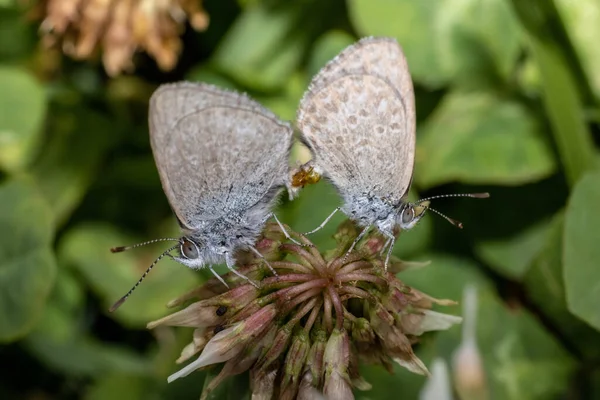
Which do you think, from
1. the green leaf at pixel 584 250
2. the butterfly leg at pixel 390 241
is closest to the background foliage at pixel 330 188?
the green leaf at pixel 584 250

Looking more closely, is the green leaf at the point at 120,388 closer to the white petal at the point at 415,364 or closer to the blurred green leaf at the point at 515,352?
the blurred green leaf at the point at 515,352

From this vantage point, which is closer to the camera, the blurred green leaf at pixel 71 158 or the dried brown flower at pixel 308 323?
the dried brown flower at pixel 308 323

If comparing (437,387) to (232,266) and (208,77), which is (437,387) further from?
(208,77)

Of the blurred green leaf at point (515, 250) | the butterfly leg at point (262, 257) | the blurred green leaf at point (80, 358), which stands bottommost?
the blurred green leaf at point (80, 358)

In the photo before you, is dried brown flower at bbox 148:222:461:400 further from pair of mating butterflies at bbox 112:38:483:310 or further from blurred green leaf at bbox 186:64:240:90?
blurred green leaf at bbox 186:64:240:90

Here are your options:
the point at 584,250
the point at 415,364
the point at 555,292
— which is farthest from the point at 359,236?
the point at 555,292

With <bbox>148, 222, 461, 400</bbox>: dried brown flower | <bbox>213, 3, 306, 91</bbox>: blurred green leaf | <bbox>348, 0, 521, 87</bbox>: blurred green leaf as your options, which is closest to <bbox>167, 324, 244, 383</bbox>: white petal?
<bbox>148, 222, 461, 400</bbox>: dried brown flower
